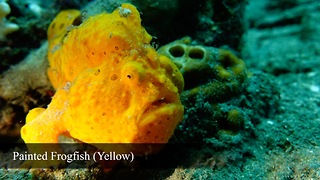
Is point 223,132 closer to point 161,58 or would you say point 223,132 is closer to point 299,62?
point 161,58

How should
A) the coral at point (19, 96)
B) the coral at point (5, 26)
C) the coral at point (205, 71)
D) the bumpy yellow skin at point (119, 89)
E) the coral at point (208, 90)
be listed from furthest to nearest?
the coral at point (5, 26) → the coral at point (19, 96) → the coral at point (205, 71) → the coral at point (208, 90) → the bumpy yellow skin at point (119, 89)

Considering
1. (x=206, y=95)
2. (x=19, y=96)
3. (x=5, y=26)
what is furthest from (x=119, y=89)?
(x=5, y=26)

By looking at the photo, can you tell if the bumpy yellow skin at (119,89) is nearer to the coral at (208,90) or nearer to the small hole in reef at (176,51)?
the coral at (208,90)

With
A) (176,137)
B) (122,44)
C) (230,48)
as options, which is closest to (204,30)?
(230,48)

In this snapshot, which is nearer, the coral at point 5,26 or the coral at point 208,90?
the coral at point 208,90

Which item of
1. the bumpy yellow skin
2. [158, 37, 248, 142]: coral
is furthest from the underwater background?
the bumpy yellow skin

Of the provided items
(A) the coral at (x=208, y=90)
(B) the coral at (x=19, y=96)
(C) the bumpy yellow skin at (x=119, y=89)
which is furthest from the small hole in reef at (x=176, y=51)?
(B) the coral at (x=19, y=96)

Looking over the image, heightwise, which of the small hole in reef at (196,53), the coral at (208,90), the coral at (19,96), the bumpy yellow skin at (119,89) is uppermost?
the bumpy yellow skin at (119,89)

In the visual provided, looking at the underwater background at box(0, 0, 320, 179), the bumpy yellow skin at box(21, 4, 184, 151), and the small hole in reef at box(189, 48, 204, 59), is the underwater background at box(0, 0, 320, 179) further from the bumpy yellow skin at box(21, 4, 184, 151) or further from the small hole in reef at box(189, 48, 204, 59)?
the bumpy yellow skin at box(21, 4, 184, 151)
